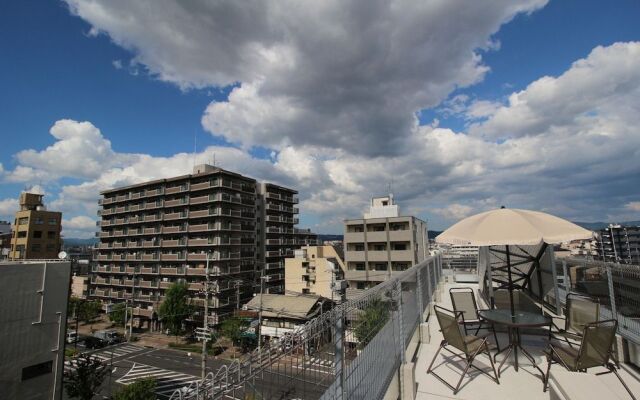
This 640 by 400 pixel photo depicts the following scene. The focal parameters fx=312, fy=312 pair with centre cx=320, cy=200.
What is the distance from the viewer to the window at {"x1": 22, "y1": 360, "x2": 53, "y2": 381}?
1243 centimetres

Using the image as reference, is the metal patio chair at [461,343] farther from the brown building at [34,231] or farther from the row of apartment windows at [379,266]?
the brown building at [34,231]

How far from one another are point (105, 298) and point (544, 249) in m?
58.6

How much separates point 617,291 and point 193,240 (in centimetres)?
4327

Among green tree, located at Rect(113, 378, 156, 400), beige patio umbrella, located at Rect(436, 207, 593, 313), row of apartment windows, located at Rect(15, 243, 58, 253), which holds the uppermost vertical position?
row of apartment windows, located at Rect(15, 243, 58, 253)

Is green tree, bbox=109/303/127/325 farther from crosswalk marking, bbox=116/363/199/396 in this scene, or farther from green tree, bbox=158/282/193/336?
crosswalk marking, bbox=116/363/199/396

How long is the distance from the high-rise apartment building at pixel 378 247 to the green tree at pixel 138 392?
2326 cm

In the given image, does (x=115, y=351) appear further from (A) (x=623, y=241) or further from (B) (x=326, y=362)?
(A) (x=623, y=241)

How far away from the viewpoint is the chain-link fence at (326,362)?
5.23ft

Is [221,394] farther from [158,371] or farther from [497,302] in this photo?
[158,371]

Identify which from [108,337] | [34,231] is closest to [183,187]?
[108,337]

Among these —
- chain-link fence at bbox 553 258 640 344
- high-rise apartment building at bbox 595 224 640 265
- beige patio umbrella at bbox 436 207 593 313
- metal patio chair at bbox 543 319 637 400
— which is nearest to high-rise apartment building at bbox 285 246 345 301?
chain-link fence at bbox 553 258 640 344

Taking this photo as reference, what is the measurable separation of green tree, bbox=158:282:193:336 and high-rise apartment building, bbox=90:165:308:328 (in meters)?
3.26

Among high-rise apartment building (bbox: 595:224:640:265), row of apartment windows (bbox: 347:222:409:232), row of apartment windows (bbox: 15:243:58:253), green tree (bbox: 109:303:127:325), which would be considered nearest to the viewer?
row of apartment windows (bbox: 347:222:409:232)

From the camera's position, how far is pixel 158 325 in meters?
41.9
